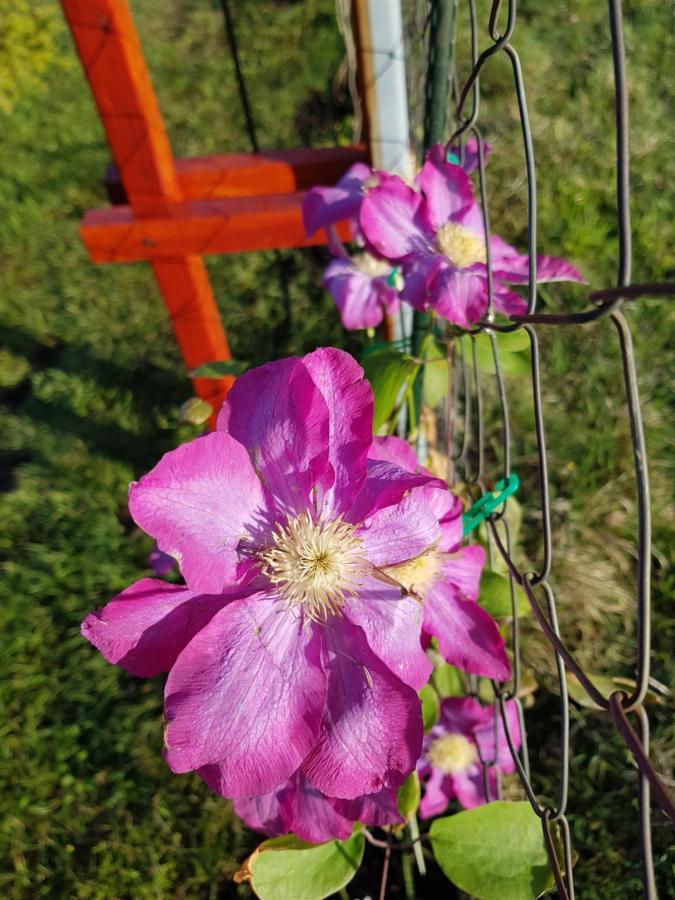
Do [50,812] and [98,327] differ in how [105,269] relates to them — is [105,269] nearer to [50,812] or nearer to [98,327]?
[98,327]

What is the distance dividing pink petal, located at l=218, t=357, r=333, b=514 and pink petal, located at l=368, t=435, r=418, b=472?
0.31 ft

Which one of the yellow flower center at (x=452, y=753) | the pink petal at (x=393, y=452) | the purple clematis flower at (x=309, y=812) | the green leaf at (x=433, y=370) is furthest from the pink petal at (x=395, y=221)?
the yellow flower center at (x=452, y=753)

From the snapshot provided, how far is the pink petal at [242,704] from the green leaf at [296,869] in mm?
279

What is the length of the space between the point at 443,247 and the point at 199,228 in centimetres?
73

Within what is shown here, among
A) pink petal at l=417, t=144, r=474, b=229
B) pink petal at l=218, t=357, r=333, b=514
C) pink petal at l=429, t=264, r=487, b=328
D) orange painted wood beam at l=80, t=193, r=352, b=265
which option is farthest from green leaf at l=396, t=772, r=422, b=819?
orange painted wood beam at l=80, t=193, r=352, b=265

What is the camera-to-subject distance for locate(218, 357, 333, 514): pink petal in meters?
0.60

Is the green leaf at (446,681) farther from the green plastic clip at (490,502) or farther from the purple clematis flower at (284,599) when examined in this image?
the purple clematis flower at (284,599)

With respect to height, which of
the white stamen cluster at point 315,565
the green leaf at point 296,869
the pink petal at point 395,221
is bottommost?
the green leaf at point 296,869

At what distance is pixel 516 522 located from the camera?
128 centimetres

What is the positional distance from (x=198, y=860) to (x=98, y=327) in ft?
5.73

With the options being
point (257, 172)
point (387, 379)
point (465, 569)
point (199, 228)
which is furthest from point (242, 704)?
point (257, 172)

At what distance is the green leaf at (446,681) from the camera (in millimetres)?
1114

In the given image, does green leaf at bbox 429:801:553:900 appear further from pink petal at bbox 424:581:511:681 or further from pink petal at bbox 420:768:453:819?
pink petal at bbox 420:768:453:819

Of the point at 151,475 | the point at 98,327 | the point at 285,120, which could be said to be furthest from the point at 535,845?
the point at 285,120
